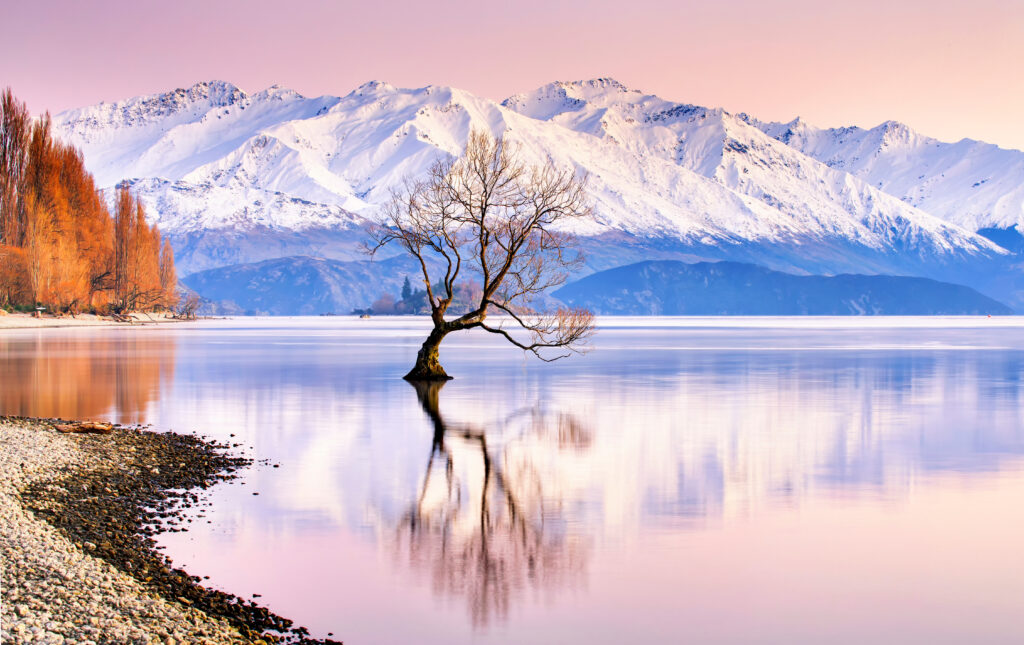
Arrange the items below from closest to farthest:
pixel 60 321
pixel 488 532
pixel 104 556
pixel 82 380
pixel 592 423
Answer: pixel 104 556, pixel 488 532, pixel 592 423, pixel 82 380, pixel 60 321

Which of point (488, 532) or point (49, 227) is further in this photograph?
point (49, 227)

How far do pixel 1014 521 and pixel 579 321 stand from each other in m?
25.8

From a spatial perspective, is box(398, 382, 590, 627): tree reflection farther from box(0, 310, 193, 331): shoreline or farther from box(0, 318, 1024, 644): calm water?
box(0, 310, 193, 331): shoreline

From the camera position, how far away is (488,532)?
13.9 metres

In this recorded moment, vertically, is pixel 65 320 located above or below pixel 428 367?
above

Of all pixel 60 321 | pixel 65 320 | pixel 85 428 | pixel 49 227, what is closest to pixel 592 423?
pixel 85 428

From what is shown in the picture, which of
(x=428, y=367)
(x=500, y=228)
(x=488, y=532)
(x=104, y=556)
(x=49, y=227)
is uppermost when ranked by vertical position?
(x=49, y=227)

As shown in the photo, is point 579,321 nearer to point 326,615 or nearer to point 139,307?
point 326,615

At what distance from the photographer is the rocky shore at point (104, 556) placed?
894cm

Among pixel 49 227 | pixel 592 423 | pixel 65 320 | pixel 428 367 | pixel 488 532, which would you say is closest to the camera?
pixel 488 532

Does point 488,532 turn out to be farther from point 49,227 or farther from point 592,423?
point 49,227

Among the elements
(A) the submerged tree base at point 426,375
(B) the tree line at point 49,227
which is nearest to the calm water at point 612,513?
(A) the submerged tree base at point 426,375

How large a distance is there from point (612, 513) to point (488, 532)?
226cm

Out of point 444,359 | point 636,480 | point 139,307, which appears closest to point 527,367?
point 444,359
